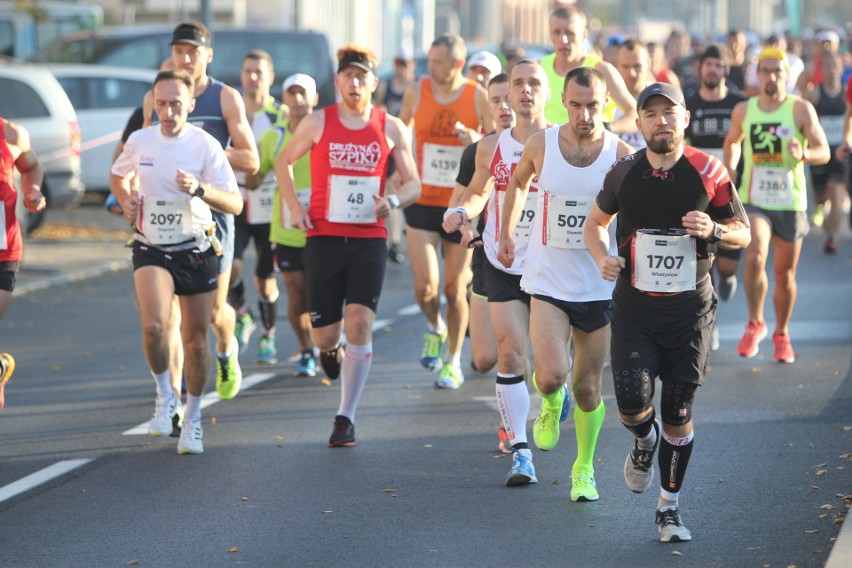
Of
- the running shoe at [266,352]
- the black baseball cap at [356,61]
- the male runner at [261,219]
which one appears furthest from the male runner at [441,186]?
the black baseball cap at [356,61]

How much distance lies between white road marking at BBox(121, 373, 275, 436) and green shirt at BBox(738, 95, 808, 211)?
3499 mm

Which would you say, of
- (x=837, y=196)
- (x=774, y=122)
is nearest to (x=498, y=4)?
(x=837, y=196)

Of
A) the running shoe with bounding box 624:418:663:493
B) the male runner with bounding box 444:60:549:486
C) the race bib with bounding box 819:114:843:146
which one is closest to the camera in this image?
the running shoe with bounding box 624:418:663:493

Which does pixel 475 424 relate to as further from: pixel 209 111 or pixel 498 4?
pixel 498 4

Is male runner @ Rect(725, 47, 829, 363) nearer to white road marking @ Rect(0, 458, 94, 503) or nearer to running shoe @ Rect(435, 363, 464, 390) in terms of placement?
running shoe @ Rect(435, 363, 464, 390)

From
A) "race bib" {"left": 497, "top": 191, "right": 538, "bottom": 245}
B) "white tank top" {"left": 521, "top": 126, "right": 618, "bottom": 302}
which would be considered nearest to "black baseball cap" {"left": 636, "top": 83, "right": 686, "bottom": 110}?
"white tank top" {"left": 521, "top": 126, "right": 618, "bottom": 302}

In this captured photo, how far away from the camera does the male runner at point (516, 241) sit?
770 centimetres

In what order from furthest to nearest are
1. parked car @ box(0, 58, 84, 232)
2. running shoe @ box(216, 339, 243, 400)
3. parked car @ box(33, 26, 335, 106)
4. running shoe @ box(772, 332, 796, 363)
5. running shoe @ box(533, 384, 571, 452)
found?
parked car @ box(33, 26, 335, 106) < parked car @ box(0, 58, 84, 232) < running shoe @ box(772, 332, 796, 363) < running shoe @ box(216, 339, 243, 400) < running shoe @ box(533, 384, 571, 452)

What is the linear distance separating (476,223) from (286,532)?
2.81 meters

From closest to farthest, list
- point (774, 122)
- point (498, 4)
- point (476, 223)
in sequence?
point (476, 223), point (774, 122), point (498, 4)

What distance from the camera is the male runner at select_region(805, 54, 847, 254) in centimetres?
1709

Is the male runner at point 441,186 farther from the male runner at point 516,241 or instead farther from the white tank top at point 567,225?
the white tank top at point 567,225

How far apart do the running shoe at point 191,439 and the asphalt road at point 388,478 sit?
0.31ft

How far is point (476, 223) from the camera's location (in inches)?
358
